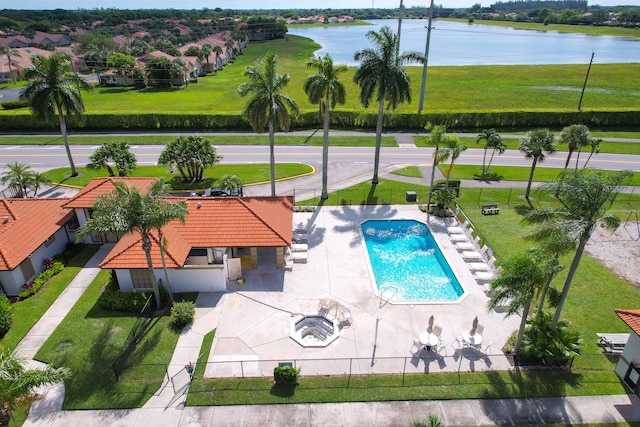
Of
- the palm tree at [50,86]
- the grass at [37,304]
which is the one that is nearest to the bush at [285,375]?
the grass at [37,304]

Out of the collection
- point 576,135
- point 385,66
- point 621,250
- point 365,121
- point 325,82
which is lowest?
point 621,250

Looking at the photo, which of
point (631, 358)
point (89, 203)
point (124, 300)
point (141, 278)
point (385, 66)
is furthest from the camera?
point (385, 66)

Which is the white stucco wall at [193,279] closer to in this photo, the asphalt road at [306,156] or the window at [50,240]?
the window at [50,240]

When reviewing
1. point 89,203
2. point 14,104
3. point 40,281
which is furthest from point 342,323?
point 14,104

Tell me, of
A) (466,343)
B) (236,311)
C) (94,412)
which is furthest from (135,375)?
(466,343)

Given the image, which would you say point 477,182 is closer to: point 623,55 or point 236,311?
point 236,311

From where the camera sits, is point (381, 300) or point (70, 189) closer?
point (381, 300)

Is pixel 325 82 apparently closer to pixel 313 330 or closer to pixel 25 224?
pixel 313 330
